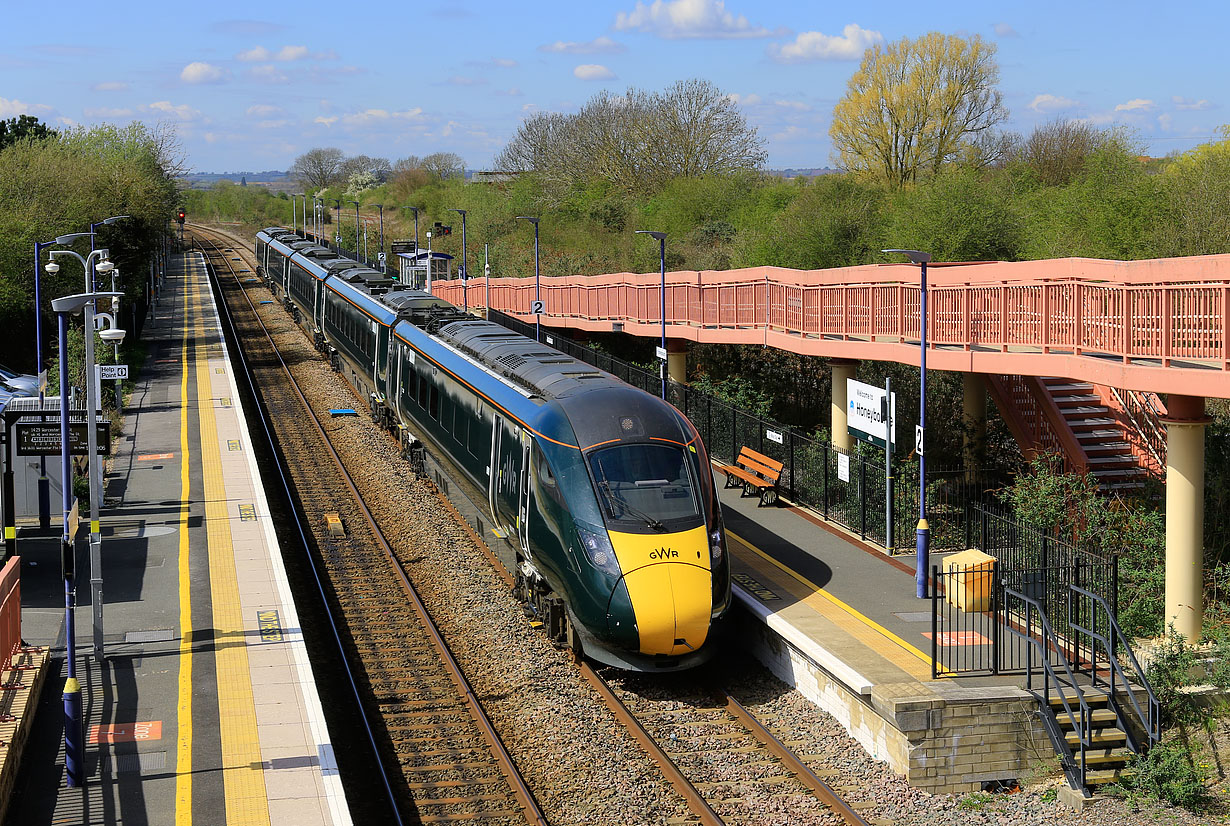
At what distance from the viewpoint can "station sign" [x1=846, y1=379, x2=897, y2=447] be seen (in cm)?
1834

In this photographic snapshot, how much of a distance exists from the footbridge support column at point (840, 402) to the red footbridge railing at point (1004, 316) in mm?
626

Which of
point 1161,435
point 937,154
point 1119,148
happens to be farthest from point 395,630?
point 937,154

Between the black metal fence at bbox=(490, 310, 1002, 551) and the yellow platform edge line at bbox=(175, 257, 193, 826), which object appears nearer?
the yellow platform edge line at bbox=(175, 257, 193, 826)

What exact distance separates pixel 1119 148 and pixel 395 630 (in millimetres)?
29341

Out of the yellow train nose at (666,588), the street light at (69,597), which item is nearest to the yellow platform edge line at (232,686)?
the street light at (69,597)

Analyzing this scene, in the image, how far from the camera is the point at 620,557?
1347 centimetres

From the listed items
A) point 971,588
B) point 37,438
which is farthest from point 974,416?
point 37,438

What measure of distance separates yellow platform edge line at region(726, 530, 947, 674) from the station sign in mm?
2667

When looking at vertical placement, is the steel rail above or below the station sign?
below

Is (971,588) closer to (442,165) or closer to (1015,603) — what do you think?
(1015,603)

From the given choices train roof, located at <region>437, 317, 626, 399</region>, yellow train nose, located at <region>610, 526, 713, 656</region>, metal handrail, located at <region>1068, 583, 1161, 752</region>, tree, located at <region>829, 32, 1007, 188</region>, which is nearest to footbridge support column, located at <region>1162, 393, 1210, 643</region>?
metal handrail, located at <region>1068, 583, 1161, 752</region>

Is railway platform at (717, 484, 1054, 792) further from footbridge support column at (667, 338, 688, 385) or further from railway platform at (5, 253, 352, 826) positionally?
footbridge support column at (667, 338, 688, 385)

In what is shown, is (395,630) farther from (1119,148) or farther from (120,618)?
(1119,148)

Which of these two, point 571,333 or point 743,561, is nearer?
point 743,561
